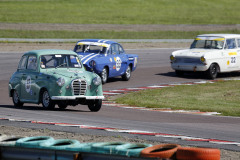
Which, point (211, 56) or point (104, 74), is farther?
point (211, 56)

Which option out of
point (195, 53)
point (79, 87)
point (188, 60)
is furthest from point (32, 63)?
point (195, 53)

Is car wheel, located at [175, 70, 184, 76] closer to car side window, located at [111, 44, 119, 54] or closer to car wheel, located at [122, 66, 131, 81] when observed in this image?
car wheel, located at [122, 66, 131, 81]

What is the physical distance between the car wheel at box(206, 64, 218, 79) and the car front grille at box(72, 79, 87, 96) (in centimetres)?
1012

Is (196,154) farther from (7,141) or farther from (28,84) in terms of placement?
(28,84)

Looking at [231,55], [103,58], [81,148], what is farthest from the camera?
[231,55]

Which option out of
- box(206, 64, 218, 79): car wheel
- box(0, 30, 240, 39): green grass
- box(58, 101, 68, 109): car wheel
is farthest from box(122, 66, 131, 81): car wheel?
box(0, 30, 240, 39): green grass

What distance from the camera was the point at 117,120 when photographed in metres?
11.8

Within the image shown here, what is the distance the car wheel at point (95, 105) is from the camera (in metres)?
13.6

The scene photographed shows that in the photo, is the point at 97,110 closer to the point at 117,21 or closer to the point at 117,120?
the point at 117,120

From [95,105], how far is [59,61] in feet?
4.96

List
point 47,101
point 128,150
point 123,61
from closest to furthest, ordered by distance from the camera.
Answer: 1. point 128,150
2. point 47,101
3. point 123,61

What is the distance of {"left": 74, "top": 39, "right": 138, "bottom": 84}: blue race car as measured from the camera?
19.1 metres

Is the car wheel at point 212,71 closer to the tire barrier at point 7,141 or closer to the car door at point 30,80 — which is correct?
the car door at point 30,80

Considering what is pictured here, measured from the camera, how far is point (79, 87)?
43.0 feet
